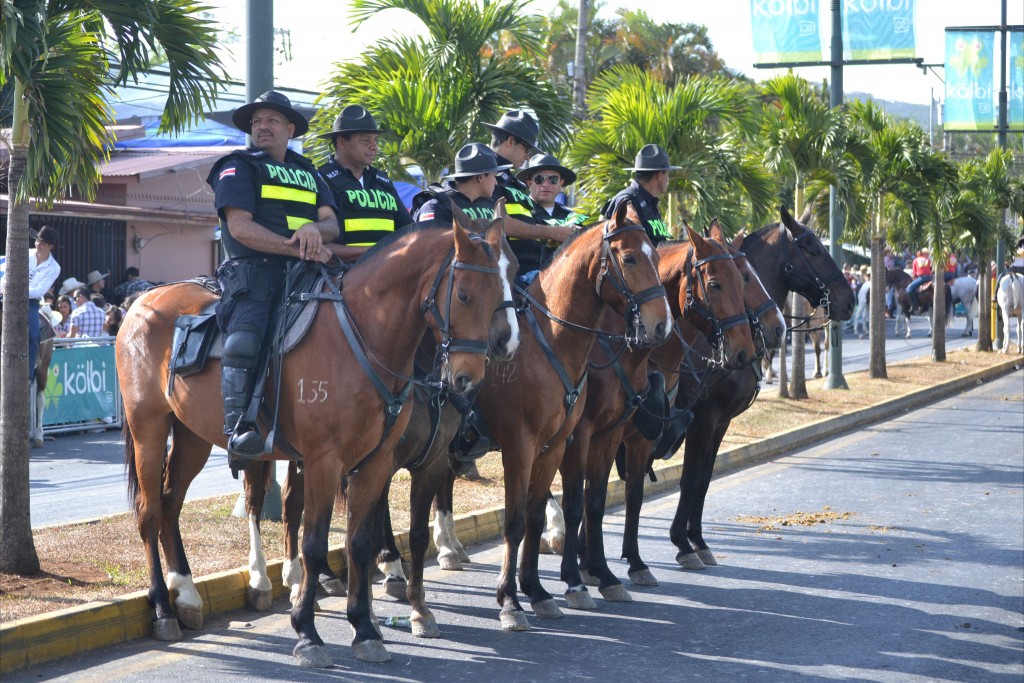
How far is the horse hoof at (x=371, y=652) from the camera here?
6469 mm

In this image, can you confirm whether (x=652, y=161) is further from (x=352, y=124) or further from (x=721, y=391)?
(x=352, y=124)

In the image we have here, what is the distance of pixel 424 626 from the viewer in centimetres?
708

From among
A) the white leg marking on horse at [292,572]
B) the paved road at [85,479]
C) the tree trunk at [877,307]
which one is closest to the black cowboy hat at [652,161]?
the white leg marking on horse at [292,572]

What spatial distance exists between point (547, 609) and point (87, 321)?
11.2 metres

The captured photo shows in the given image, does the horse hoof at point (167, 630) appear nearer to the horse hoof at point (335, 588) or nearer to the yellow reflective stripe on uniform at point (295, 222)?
the horse hoof at point (335, 588)

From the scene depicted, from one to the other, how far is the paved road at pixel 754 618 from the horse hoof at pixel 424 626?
0.08m

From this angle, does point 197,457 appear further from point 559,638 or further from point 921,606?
point 921,606

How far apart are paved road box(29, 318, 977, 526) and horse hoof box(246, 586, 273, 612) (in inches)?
104

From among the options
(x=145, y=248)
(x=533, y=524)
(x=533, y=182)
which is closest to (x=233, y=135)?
(x=145, y=248)

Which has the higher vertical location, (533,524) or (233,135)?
(233,135)

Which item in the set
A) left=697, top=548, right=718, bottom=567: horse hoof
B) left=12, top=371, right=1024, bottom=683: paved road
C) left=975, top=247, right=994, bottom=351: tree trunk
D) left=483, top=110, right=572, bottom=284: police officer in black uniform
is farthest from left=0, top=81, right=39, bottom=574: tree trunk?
left=975, top=247, right=994, bottom=351: tree trunk

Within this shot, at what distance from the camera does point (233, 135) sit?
100 feet

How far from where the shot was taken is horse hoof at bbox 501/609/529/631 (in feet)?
23.7

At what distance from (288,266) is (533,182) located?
3.21 meters
